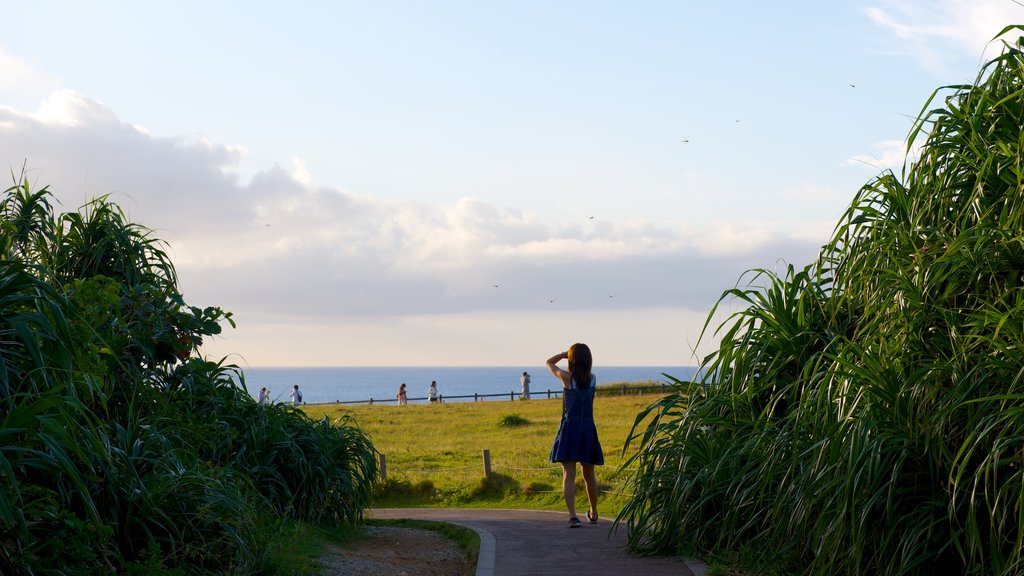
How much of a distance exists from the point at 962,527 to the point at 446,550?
223 inches

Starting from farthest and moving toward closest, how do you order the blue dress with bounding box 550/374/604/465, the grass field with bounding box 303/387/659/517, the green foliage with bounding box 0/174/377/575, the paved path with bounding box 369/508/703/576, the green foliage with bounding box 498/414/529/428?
the green foliage with bounding box 498/414/529/428 < the grass field with bounding box 303/387/659/517 < the blue dress with bounding box 550/374/604/465 < the paved path with bounding box 369/508/703/576 < the green foliage with bounding box 0/174/377/575

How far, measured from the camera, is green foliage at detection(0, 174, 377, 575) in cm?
571

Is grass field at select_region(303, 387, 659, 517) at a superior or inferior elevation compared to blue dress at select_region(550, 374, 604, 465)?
inferior

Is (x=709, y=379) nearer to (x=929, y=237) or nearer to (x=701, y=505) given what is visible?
(x=701, y=505)

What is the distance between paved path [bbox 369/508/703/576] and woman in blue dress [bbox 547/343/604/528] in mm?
566

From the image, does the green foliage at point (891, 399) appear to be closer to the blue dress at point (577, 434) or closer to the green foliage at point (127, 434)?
the blue dress at point (577, 434)

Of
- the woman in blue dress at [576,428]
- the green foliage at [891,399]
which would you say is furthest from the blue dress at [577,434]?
the green foliage at [891,399]

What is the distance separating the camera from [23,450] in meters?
5.43

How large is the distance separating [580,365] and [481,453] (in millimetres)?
13193

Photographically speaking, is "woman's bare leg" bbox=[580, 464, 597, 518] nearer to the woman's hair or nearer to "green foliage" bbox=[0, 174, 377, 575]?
the woman's hair

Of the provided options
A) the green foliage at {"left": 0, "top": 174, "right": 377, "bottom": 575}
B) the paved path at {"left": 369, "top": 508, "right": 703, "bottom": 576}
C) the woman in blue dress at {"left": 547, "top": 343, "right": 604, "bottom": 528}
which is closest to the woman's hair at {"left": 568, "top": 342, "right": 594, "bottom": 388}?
the woman in blue dress at {"left": 547, "top": 343, "right": 604, "bottom": 528}

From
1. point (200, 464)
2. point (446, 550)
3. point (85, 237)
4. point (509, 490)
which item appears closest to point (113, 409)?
point (200, 464)

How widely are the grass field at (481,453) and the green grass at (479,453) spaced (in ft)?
0.05

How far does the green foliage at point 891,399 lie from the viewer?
19.8ft
